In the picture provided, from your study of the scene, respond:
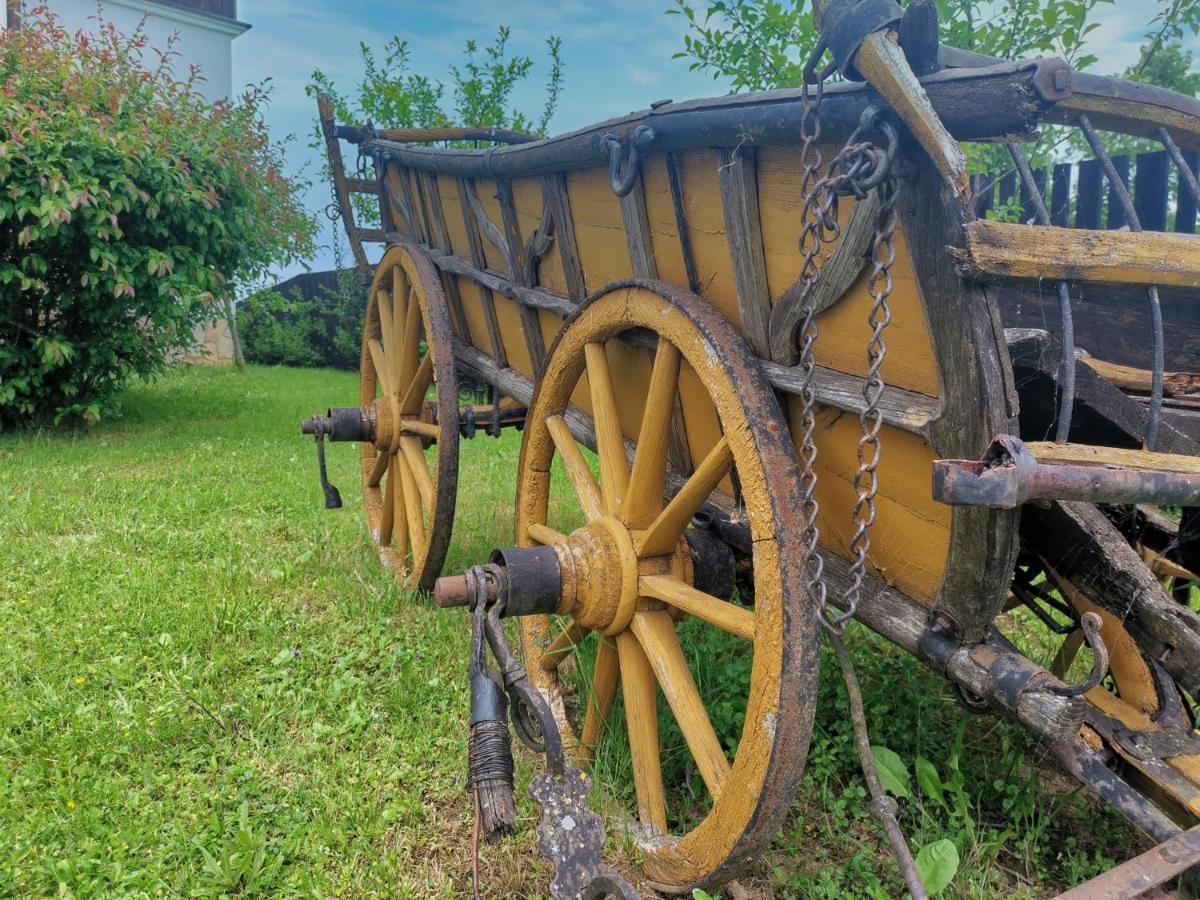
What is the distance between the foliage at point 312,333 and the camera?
11805mm

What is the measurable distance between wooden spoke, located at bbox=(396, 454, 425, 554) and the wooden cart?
0.94m

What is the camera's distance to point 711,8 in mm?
4027

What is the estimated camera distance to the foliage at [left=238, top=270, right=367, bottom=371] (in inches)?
465

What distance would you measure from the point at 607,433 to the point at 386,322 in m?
1.99

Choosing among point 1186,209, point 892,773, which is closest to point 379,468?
point 892,773

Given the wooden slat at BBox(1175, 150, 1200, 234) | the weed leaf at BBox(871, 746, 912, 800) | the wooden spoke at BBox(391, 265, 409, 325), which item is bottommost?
the weed leaf at BBox(871, 746, 912, 800)

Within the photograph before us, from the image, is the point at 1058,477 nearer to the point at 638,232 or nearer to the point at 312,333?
the point at 638,232

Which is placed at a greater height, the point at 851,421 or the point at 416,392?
the point at 851,421

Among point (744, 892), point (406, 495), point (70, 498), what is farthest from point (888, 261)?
point (70, 498)

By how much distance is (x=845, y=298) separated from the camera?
1441 millimetres

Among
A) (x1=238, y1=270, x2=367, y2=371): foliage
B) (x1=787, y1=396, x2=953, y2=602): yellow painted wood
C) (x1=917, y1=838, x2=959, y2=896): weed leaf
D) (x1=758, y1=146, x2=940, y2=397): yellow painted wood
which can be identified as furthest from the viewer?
(x1=238, y1=270, x2=367, y2=371): foliage

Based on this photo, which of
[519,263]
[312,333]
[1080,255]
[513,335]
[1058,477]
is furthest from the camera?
[312,333]

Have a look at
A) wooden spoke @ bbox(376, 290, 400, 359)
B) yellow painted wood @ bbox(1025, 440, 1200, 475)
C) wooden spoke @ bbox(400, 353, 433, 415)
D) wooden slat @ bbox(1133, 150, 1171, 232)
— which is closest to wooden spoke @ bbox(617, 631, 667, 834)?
yellow painted wood @ bbox(1025, 440, 1200, 475)

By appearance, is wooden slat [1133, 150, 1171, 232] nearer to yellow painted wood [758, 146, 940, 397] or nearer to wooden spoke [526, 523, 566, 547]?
yellow painted wood [758, 146, 940, 397]
